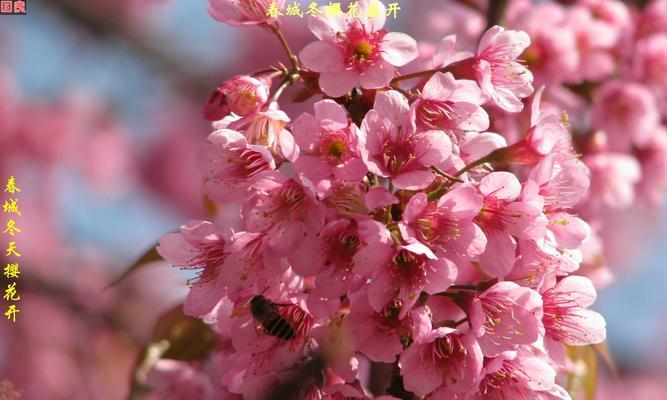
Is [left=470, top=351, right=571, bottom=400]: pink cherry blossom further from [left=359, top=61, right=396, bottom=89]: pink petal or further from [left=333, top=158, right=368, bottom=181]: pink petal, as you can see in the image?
[left=359, top=61, right=396, bottom=89]: pink petal

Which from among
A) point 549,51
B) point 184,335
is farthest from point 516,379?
point 549,51

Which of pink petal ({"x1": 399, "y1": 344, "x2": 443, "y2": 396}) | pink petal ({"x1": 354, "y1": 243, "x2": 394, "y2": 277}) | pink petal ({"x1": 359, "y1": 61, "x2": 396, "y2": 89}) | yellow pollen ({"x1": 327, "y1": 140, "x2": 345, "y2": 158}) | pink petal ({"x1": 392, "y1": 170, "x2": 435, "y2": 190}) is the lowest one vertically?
pink petal ({"x1": 399, "y1": 344, "x2": 443, "y2": 396})

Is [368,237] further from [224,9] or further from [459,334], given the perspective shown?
Answer: [224,9]

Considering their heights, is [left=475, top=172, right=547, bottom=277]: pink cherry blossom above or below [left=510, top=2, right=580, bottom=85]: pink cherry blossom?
above

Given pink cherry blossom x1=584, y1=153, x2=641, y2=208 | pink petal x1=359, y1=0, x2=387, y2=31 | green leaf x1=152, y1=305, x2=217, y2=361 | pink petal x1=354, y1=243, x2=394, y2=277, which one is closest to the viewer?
pink petal x1=354, y1=243, x2=394, y2=277

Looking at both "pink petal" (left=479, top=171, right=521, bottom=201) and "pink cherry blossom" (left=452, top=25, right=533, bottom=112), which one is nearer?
"pink petal" (left=479, top=171, right=521, bottom=201)

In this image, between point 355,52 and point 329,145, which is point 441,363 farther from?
point 355,52

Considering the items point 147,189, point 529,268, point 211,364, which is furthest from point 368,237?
point 147,189

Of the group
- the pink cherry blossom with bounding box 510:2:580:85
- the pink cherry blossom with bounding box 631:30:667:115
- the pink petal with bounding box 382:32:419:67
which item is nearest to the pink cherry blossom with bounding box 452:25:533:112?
the pink petal with bounding box 382:32:419:67
